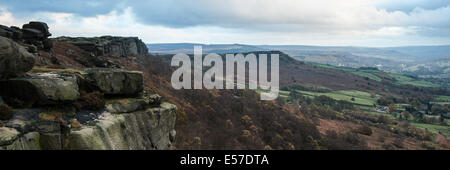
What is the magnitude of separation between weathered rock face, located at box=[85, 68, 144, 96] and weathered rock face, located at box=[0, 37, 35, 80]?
10.9 feet

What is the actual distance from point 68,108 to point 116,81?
13.2 feet

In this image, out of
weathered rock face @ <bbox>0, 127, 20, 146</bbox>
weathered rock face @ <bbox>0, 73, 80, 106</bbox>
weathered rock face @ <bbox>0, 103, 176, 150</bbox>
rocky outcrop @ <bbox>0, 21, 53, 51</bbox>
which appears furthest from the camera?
rocky outcrop @ <bbox>0, 21, 53, 51</bbox>

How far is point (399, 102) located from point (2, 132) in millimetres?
198049

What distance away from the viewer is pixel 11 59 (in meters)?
12.7

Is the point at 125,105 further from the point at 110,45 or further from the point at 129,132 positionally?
the point at 110,45

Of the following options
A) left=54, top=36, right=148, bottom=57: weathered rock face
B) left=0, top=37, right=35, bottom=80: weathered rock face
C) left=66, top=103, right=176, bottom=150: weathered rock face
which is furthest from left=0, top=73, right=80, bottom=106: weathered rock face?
left=54, top=36, right=148, bottom=57: weathered rock face

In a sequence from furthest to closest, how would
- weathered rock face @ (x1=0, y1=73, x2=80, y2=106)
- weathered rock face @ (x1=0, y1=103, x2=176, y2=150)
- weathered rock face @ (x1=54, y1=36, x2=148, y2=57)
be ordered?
weathered rock face @ (x1=54, y1=36, x2=148, y2=57) → weathered rock face @ (x1=0, y1=73, x2=80, y2=106) → weathered rock face @ (x1=0, y1=103, x2=176, y2=150)

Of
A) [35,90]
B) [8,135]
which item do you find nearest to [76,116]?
[35,90]

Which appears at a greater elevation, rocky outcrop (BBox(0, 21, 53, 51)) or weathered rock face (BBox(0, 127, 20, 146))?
rocky outcrop (BBox(0, 21, 53, 51))

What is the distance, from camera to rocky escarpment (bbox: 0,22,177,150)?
38.3 feet

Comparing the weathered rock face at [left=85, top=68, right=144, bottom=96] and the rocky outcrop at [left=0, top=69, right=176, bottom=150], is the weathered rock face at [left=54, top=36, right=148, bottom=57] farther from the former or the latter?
the rocky outcrop at [left=0, top=69, right=176, bottom=150]
